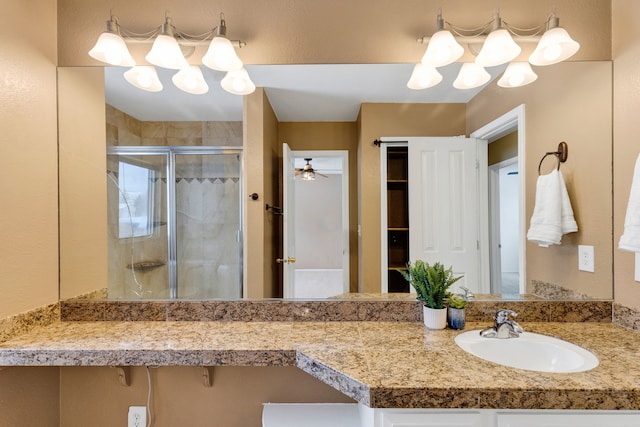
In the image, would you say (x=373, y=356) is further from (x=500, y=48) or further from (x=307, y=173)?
(x=500, y=48)

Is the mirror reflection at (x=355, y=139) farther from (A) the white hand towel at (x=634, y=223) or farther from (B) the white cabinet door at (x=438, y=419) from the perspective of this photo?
(B) the white cabinet door at (x=438, y=419)

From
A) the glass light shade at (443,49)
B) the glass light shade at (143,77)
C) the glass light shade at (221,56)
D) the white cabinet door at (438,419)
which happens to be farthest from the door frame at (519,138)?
the glass light shade at (143,77)

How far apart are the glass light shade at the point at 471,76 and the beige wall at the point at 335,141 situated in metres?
0.54

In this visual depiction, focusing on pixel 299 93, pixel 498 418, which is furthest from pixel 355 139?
A: pixel 498 418

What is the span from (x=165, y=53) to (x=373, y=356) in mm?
1499

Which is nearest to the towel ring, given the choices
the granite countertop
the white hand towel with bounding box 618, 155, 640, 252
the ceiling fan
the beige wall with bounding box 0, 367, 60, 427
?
the white hand towel with bounding box 618, 155, 640, 252

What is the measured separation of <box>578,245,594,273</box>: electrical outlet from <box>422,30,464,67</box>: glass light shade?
1031 millimetres

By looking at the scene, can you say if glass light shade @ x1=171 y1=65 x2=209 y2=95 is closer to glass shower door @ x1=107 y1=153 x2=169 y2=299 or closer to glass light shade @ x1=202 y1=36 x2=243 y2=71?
glass light shade @ x1=202 y1=36 x2=243 y2=71

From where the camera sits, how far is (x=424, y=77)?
4.73 feet

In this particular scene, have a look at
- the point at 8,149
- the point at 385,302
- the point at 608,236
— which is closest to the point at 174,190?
the point at 8,149

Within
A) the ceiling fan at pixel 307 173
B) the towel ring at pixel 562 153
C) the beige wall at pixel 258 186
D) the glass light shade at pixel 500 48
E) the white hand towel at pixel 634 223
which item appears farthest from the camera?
the ceiling fan at pixel 307 173

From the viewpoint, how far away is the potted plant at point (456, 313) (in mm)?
1293

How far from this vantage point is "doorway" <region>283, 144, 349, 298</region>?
5.09 ft

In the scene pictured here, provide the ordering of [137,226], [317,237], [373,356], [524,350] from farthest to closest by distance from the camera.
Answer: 1. [317,237]
2. [137,226]
3. [524,350]
4. [373,356]
